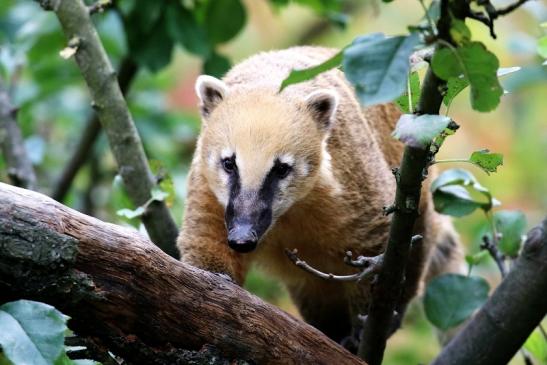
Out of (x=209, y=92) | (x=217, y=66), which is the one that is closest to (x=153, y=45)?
(x=217, y=66)

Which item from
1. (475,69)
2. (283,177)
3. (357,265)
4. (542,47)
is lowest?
(283,177)

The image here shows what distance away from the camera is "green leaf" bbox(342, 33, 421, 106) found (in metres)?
2.33

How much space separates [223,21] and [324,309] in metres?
1.85

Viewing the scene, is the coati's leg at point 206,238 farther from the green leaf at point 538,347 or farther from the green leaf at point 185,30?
the green leaf at point 538,347

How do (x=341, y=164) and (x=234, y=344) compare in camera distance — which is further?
(x=341, y=164)

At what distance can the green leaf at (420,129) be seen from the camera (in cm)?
247

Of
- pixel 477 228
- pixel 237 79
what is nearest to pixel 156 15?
pixel 237 79

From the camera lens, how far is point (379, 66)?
7.80 feet

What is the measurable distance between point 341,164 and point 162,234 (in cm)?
99

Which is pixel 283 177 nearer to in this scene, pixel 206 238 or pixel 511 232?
pixel 206 238

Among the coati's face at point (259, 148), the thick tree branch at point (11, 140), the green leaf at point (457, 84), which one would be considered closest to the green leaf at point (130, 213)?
the coati's face at point (259, 148)

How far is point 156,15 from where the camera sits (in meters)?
5.41

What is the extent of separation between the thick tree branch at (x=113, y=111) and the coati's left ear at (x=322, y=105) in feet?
2.92

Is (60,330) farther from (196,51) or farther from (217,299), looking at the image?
(196,51)
